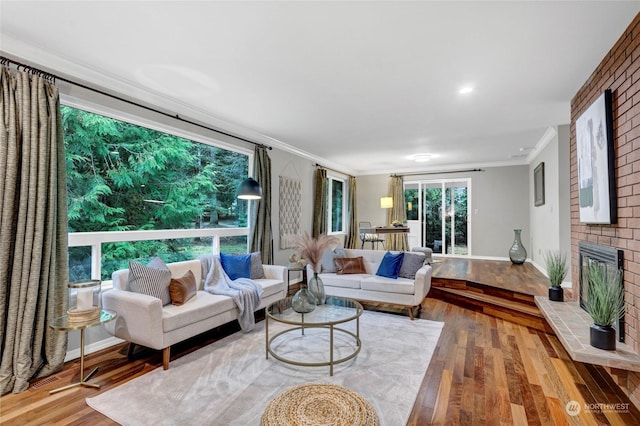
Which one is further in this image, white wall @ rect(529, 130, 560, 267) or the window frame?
white wall @ rect(529, 130, 560, 267)

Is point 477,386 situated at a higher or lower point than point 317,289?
lower

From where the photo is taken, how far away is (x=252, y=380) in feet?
8.25

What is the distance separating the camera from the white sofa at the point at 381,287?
406 cm

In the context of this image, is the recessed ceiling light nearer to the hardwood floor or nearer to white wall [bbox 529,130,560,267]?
white wall [bbox 529,130,560,267]

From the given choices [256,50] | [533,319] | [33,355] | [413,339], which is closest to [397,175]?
[533,319]

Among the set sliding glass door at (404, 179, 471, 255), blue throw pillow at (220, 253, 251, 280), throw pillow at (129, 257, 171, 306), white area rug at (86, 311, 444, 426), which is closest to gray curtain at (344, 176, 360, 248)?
sliding glass door at (404, 179, 471, 255)

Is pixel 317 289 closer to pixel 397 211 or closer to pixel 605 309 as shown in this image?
pixel 605 309

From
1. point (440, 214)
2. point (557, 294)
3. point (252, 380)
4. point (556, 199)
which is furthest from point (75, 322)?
point (440, 214)

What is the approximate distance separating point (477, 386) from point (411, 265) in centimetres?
207

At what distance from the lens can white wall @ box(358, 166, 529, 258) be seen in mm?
7344

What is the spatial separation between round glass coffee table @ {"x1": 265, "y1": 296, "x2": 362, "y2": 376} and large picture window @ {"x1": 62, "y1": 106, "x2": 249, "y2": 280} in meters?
1.71

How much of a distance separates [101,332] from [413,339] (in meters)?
3.16

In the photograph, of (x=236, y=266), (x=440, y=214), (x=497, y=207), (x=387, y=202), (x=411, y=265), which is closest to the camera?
(x=236, y=266)

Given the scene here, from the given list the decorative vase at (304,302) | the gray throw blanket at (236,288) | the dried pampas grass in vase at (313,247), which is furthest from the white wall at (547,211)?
the gray throw blanket at (236,288)
